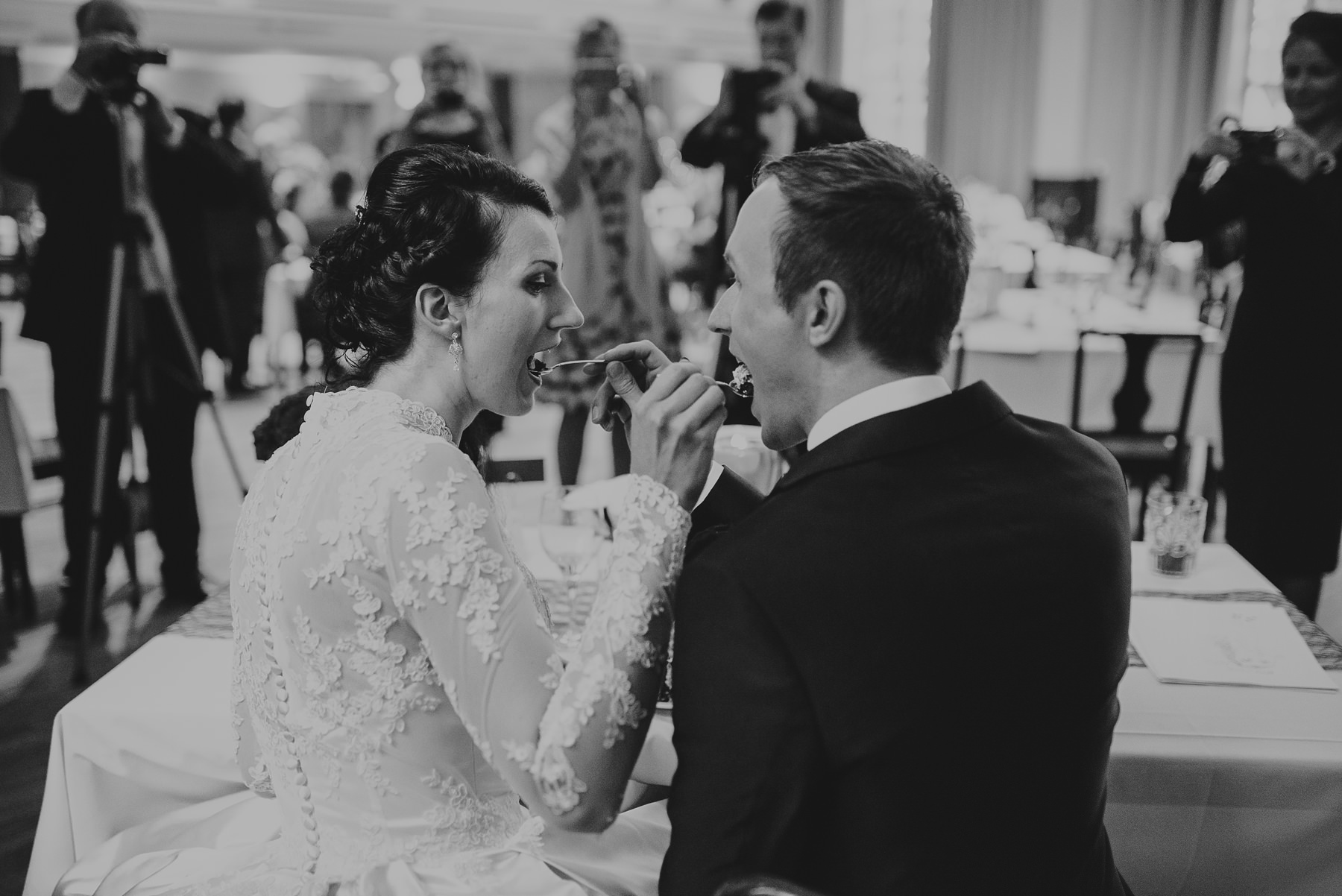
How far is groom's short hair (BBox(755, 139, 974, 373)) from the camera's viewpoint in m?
1.01

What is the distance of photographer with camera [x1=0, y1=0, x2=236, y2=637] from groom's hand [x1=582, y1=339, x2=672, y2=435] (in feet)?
7.87

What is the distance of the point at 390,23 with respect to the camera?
12211 mm

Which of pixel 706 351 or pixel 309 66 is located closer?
pixel 706 351

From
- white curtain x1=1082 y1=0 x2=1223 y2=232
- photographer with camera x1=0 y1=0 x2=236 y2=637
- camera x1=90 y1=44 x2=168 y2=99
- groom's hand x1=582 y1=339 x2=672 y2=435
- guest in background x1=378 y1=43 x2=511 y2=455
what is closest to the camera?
groom's hand x1=582 y1=339 x2=672 y2=435

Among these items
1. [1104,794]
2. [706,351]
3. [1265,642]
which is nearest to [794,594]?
[1104,794]

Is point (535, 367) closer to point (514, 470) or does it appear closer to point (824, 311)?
point (824, 311)

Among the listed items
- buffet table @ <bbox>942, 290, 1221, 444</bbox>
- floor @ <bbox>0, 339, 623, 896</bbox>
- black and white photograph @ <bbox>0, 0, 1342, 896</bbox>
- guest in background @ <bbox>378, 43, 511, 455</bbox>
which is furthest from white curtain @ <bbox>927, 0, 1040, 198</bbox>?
black and white photograph @ <bbox>0, 0, 1342, 896</bbox>

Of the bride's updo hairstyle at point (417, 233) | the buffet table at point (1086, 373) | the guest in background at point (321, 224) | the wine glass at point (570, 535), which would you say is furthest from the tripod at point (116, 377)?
the guest in background at point (321, 224)

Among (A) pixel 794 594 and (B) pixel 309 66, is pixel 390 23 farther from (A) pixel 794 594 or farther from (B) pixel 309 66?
(A) pixel 794 594

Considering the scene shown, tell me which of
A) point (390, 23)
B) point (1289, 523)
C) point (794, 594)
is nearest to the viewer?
point (794, 594)

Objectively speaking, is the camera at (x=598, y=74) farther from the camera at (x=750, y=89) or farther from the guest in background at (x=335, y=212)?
the guest in background at (x=335, y=212)

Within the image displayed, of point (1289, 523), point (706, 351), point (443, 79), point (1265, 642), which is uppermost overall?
point (443, 79)

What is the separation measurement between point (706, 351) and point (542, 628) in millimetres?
7245

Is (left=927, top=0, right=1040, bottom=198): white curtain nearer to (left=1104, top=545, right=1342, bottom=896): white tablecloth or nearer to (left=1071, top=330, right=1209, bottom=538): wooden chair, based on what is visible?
(left=1071, top=330, right=1209, bottom=538): wooden chair
